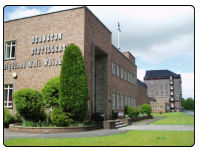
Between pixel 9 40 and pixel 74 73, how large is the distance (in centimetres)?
886

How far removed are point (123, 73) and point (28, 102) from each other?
18584mm

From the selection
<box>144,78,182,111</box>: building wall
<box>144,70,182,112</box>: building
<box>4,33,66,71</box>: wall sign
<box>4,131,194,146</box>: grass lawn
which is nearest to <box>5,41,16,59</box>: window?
<box>4,33,66,71</box>: wall sign

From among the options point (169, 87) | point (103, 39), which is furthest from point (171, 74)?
point (103, 39)

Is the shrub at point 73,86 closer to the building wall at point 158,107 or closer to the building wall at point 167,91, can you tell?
the building wall at point 158,107

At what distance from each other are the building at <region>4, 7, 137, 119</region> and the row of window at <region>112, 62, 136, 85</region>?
186 inches

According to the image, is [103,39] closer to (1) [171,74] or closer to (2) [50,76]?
(2) [50,76]

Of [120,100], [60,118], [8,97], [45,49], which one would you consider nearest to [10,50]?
[45,49]

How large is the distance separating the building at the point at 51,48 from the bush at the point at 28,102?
2.98 m

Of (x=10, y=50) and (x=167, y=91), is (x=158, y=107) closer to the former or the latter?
(x=167, y=91)

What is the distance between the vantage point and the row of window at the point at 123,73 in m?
27.4

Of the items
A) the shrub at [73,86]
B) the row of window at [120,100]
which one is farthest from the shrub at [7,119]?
the row of window at [120,100]

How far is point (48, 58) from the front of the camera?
1856 cm

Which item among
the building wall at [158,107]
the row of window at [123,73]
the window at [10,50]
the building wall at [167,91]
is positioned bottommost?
the building wall at [158,107]

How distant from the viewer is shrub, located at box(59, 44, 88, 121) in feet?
48.3
